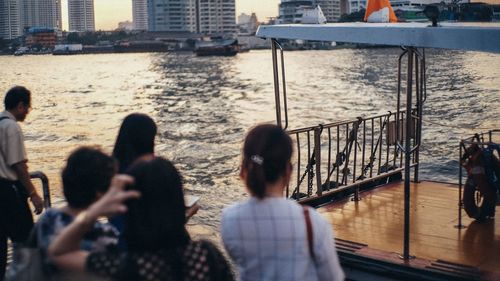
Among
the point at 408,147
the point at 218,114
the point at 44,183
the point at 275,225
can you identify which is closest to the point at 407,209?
the point at 408,147

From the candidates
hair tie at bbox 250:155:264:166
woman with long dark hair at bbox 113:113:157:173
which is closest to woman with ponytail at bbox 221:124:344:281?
hair tie at bbox 250:155:264:166

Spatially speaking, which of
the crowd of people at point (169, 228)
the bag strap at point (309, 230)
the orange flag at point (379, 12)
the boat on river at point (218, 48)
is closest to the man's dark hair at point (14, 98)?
the crowd of people at point (169, 228)

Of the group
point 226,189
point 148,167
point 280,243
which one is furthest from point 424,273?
point 226,189

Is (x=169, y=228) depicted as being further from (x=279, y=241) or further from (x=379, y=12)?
(x=379, y=12)

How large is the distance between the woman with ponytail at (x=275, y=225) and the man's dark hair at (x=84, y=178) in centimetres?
59

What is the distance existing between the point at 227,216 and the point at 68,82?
79137 mm

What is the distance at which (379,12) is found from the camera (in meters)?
8.10

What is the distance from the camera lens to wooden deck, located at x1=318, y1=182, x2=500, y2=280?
6590mm

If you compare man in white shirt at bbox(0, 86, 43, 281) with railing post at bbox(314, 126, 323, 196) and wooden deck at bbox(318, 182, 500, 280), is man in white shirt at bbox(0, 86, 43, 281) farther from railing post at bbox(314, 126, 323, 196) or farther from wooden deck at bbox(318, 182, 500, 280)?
railing post at bbox(314, 126, 323, 196)

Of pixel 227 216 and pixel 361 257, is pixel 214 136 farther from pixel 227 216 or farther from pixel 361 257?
pixel 227 216

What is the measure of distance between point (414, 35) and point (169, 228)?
12.3ft

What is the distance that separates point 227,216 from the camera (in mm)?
3250

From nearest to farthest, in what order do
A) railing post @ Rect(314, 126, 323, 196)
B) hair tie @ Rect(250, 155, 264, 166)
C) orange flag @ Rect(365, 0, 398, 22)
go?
hair tie @ Rect(250, 155, 264, 166) → orange flag @ Rect(365, 0, 398, 22) → railing post @ Rect(314, 126, 323, 196)

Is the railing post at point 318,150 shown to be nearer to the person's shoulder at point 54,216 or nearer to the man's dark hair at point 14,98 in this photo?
the man's dark hair at point 14,98
